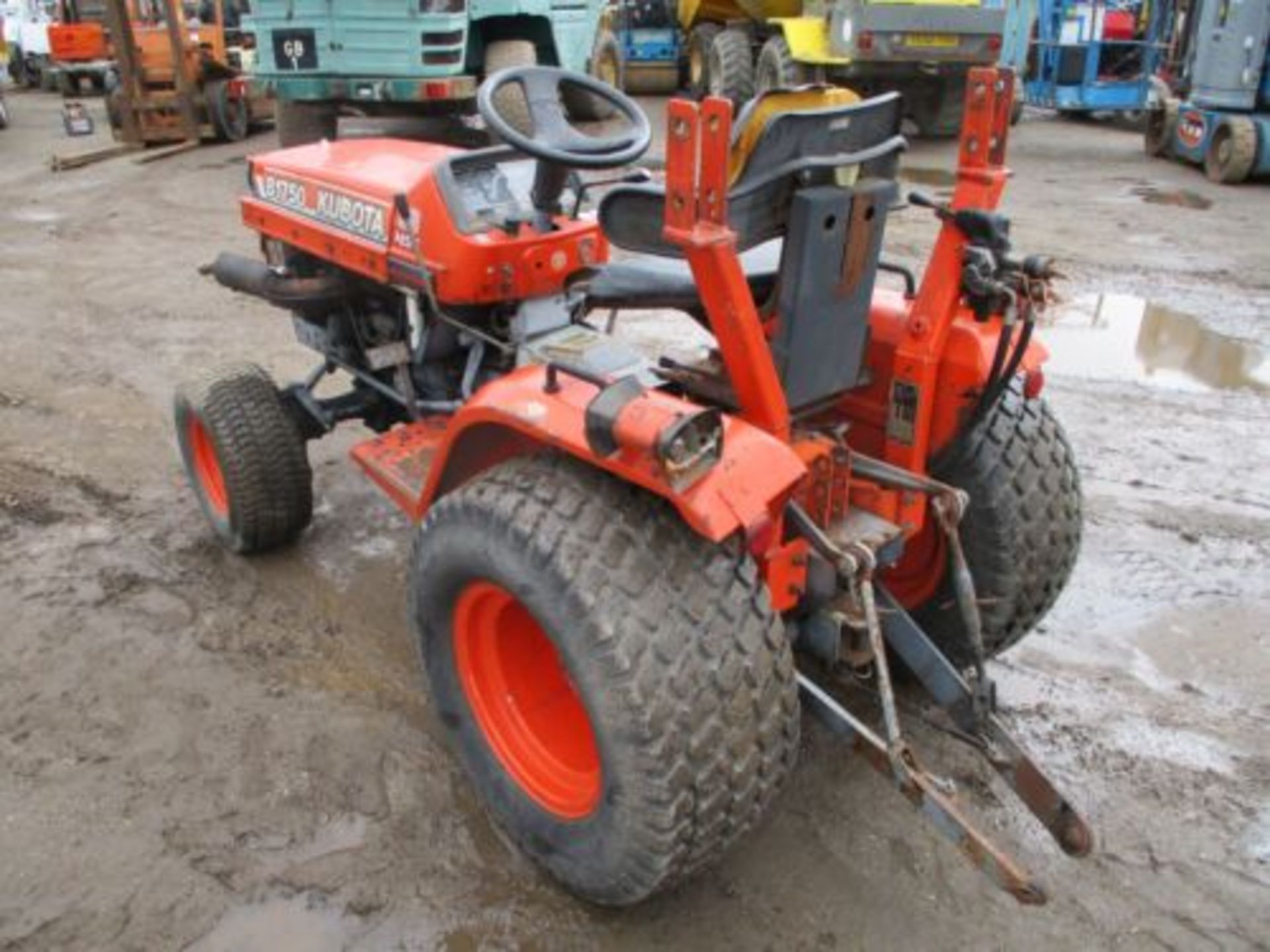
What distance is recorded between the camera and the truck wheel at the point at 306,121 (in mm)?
9016

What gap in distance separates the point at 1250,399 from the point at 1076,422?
3.05 ft

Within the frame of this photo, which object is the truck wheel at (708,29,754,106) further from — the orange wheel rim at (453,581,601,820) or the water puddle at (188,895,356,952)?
the water puddle at (188,895,356,952)

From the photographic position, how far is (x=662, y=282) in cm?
239

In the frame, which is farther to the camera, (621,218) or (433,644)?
(433,644)

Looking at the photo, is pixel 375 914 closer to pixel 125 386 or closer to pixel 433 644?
pixel 433 644

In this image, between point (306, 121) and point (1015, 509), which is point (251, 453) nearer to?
point (1015, 509)

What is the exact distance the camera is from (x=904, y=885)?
2.27 metres

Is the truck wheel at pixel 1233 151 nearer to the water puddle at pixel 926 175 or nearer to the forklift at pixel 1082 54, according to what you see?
the water puddle at pixel 926 175

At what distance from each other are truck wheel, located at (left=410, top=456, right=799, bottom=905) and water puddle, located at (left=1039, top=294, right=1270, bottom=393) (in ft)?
12.4

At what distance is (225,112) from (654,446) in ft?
40.3

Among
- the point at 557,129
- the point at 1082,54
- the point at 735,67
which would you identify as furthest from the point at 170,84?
the point at 557,129

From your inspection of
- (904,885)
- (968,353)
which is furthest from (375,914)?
(968,353)

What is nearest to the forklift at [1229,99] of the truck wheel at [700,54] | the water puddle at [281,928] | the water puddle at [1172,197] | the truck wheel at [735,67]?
the water puddle at [1172,197]

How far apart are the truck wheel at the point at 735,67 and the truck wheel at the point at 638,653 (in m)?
11.2
